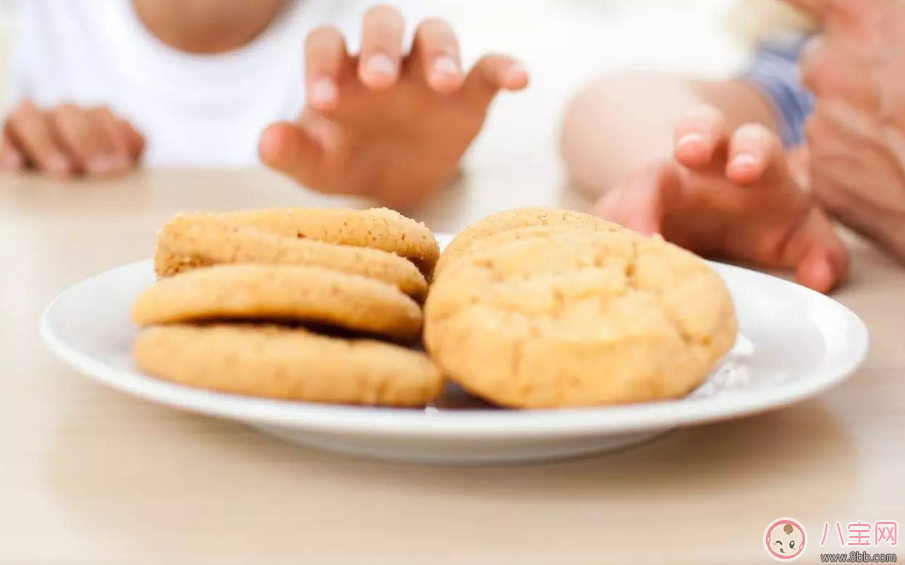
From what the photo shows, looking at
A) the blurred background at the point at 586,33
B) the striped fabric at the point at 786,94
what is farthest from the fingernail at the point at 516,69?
the blurred background at the point at 586,33

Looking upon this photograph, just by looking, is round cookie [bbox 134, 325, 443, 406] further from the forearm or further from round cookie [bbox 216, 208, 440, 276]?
the forearm

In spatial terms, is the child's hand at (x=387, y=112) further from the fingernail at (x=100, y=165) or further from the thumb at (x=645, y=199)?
the fingernail at (x=100, y=165)

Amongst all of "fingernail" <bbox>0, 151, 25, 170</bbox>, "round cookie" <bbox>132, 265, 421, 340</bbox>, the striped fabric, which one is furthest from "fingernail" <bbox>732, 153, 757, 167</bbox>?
"fingernail" <bbox>0, 151, 25, 170</bbox>

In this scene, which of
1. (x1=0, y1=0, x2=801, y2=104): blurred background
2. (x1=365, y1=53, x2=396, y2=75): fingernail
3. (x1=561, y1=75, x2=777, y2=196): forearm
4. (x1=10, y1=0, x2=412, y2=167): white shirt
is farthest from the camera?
(x1=0, y1=0, x2=801, y2=104): blurred background

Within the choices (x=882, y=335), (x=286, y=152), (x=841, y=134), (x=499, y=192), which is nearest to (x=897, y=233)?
(x=841, y=134)

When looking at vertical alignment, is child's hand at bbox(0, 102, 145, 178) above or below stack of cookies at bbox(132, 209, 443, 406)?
below

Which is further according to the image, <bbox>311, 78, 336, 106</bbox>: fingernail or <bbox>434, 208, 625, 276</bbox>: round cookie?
<bbox>311, 78, 336, 106</bbox>: fingernail

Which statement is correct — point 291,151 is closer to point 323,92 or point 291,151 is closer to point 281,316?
point 323,92
